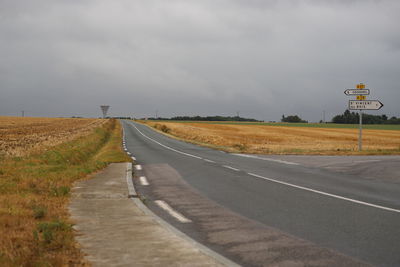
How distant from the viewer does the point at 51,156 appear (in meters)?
16.6

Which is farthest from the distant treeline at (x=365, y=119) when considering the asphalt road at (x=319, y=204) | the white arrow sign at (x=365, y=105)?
the asphalt road at (x=319, y=204)

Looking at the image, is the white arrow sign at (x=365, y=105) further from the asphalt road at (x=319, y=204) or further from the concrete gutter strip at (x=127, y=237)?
the concrete gutter strip at (x=127, y=237)

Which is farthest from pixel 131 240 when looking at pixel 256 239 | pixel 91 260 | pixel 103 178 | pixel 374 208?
pixel 103 178

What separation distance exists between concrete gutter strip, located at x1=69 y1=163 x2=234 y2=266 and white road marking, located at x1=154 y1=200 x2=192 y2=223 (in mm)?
482

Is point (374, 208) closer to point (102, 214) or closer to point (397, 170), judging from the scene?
point (102, 214)

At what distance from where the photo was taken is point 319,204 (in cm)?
867

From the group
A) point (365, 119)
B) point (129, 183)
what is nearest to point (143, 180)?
point (129, 183)

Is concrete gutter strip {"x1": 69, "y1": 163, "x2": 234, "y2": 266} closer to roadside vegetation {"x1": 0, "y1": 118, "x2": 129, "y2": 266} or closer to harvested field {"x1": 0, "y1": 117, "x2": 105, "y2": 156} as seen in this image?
roadside vegetation {"x1": 0, "y1": 118, "x2": 129, "y2": 266}

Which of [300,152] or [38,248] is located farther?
[300,152]

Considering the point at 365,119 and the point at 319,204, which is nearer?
the point at 319,204

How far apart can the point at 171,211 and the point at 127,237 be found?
7.50ft

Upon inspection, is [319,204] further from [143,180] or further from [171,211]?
[143,180]

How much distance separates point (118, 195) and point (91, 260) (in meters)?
4.60

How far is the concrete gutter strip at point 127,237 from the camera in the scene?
16.0 feet
